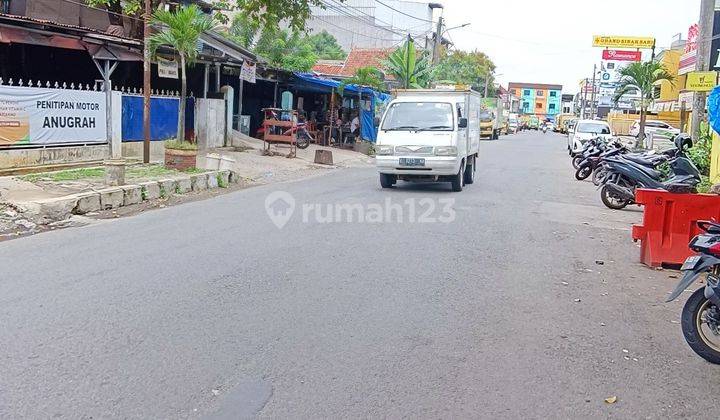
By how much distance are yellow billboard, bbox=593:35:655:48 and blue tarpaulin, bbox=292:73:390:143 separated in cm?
2866

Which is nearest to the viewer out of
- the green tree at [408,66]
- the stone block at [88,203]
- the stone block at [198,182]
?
the stone block at [88,203]

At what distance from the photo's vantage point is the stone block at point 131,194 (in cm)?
1177

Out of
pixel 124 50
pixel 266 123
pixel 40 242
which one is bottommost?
pixel 40 242

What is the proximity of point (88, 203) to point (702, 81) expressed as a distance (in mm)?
13410

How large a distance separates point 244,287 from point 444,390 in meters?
2.81

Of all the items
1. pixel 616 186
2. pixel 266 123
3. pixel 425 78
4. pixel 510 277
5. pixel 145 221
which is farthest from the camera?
pixel 425 78

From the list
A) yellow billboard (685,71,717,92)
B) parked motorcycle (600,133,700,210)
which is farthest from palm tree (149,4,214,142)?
yellow billboard (685,71,717,92)

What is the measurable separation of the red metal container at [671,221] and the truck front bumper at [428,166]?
6.11 metres

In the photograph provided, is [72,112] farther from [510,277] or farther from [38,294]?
[510,277]

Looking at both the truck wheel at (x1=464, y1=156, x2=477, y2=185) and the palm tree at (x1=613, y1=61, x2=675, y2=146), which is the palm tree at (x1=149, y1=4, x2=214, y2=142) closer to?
the truck wheel at (x1=464, y1=156, x2=477, y2=185)

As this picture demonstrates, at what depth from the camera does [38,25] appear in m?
14.1

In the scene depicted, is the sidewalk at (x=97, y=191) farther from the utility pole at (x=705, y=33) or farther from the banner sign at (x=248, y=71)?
the utility pole at (x=705, y=33)

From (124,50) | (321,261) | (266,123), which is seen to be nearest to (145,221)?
(321,261)

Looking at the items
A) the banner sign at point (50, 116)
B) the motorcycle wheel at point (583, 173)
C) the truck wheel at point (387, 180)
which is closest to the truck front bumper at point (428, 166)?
the truck wheel at point (387, 180)
